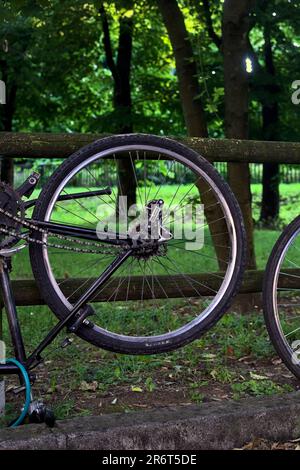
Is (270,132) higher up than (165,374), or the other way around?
(270,132)

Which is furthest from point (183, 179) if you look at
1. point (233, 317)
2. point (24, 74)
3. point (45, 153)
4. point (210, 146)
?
point (24, 74)

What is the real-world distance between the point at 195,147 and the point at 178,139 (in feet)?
0.39

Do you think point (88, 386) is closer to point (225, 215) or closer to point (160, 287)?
point (160, 287)

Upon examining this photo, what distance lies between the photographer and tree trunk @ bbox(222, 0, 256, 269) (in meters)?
4.87

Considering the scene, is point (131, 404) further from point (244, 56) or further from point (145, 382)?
point (244, 56)

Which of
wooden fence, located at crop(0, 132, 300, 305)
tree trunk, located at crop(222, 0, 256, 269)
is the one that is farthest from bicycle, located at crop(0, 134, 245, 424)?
tree trunk, located at crop(222, 0, 256, 269)

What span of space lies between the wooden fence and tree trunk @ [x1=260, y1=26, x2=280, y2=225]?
558cm

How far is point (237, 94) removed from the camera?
195 inches

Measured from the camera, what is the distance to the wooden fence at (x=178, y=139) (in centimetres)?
306

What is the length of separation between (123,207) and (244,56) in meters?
2.17

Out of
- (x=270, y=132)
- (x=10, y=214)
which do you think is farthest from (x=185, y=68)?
(x=270, y=132)

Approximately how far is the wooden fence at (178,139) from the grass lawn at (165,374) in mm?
350

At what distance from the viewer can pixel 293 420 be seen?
2863mm

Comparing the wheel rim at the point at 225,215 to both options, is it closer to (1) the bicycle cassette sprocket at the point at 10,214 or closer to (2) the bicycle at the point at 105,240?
(2) the bicycle at the point at 105,240
